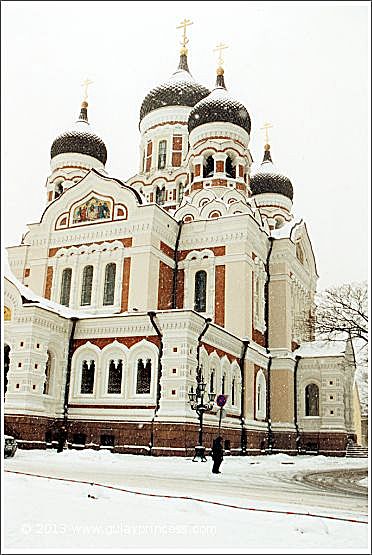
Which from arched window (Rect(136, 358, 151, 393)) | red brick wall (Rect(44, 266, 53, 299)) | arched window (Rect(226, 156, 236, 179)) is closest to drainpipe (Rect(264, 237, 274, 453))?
arched window (Rect(226, 156, 236, 179))

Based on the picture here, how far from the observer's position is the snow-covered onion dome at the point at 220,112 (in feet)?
92.3

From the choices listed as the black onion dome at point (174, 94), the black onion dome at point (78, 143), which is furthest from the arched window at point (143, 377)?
the black onion dome at point (174, 94)

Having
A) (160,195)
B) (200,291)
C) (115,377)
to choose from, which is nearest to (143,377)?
(115,377)

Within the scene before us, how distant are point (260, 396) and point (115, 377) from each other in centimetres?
759

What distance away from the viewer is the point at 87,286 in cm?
2383

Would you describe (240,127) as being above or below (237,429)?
above

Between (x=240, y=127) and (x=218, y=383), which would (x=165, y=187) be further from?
(x=218, y=383)

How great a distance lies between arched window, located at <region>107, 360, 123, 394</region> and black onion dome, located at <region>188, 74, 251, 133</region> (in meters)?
13.6

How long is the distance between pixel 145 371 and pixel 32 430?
368cm

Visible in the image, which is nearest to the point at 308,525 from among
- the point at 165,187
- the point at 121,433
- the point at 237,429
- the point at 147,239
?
the point at 121,433

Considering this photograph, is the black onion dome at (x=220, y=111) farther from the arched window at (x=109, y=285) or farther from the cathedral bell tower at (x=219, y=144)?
the arched window at (x=109, y=285)

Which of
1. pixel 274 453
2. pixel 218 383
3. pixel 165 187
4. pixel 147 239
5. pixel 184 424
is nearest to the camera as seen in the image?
pixel 184 424

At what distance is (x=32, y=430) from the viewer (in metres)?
17.8

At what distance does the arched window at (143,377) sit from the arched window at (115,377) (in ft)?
2.13
